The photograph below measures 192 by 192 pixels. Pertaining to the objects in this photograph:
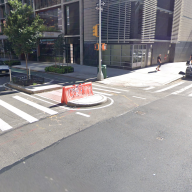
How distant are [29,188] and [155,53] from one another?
85.0ft

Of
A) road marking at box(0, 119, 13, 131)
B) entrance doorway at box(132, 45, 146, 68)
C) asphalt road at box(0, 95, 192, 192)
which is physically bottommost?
asphalt road at box(0, 95, 192, 192)

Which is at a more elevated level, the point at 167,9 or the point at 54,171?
the point at 167,9

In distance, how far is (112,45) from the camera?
2480 centimetres

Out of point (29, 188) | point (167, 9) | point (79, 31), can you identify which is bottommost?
point (29, 188)

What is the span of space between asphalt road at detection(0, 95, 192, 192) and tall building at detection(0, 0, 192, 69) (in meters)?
17.1

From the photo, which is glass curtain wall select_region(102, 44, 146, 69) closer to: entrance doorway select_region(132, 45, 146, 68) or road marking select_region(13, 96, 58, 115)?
entrance doorway select_region(132, 45, 146, 68)

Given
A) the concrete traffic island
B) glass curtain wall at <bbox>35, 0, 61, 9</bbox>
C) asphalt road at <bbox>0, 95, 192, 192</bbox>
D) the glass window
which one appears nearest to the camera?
asphalt road at <bbox>0, 95, 192, 192</bbox>

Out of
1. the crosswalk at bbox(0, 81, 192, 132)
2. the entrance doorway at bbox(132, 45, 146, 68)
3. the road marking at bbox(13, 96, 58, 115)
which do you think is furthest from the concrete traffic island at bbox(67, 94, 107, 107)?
the entrance doorway at bbox(132, 45, 146, 68)

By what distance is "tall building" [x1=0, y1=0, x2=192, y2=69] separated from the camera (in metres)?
22.3

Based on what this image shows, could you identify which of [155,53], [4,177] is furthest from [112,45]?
[4,177]

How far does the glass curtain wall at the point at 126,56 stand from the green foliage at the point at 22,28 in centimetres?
1171

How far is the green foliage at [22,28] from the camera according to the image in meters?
14.2

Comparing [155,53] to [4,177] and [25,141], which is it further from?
[4,177]

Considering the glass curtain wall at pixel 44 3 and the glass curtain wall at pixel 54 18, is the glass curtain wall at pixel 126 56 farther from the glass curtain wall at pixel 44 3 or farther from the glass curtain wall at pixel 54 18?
the glass curtain wall at pixel 44 3
